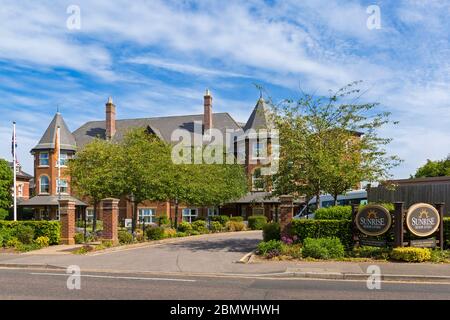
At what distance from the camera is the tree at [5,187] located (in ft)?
161

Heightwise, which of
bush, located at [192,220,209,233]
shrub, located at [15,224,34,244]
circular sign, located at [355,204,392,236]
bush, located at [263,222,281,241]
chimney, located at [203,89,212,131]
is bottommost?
bush, located at [192,220,209,233]

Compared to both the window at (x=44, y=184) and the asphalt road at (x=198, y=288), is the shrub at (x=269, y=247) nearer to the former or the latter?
the asphalt road at (x=198, y=288)

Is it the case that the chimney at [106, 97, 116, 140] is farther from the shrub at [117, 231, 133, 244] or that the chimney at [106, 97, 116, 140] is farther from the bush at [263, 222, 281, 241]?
the bush at [263, 222, 281, 241]

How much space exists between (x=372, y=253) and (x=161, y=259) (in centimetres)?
791

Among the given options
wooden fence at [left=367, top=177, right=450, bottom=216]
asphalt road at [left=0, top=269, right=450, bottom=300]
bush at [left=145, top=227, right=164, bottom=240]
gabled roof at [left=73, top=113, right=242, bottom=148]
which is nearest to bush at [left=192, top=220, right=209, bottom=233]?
bush at [left=145, top=227, right=164, bottom=240]

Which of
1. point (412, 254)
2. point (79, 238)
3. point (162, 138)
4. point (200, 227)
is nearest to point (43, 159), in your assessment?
point (162, 138)

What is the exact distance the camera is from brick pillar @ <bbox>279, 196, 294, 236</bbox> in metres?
19.7

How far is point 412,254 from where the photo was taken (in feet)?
52.4

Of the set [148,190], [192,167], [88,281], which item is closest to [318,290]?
[88,281]

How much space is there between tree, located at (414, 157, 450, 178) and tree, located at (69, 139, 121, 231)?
42.7 m

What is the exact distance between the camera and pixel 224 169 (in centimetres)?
4184

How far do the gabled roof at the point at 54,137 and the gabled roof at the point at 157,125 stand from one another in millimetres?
1781

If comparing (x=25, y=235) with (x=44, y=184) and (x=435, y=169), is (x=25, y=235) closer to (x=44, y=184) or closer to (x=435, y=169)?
(x=44, y=184)

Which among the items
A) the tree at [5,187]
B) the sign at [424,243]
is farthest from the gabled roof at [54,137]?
the sign at [424,243]
